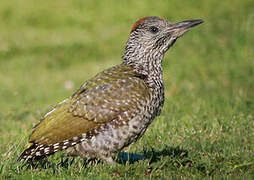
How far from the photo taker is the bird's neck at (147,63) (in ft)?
19.1

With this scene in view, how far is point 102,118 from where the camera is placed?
5273 mm

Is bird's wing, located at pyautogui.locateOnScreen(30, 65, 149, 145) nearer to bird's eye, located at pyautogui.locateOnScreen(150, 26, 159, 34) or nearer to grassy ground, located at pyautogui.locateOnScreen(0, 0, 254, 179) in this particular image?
grassy ground, located at pyautogui.locateOnScreen(0, 0, 254, 179)

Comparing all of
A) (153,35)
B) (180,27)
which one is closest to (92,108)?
(153,35)

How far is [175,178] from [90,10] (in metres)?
13.0

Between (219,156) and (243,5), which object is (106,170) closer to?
(219,156)

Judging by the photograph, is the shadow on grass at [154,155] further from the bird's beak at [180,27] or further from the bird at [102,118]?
the bird's beak at [180,27]

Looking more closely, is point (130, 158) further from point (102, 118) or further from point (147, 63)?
point (147, 63)

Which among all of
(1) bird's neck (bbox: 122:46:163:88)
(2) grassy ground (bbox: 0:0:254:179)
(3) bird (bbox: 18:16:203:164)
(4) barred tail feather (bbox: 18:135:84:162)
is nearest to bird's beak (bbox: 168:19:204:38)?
(1) bird's neck (bbox: 122:46:163:88)

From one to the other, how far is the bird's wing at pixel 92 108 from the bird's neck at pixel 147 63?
0.24m

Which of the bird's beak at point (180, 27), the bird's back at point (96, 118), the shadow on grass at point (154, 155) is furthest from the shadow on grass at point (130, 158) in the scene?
the bird's beak at point (180, 27)

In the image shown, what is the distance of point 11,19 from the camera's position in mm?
17109

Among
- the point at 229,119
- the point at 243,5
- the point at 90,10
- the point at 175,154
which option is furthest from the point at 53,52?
the point at 175,154

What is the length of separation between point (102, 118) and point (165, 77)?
18.7 feet

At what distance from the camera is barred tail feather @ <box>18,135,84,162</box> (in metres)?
5.09
